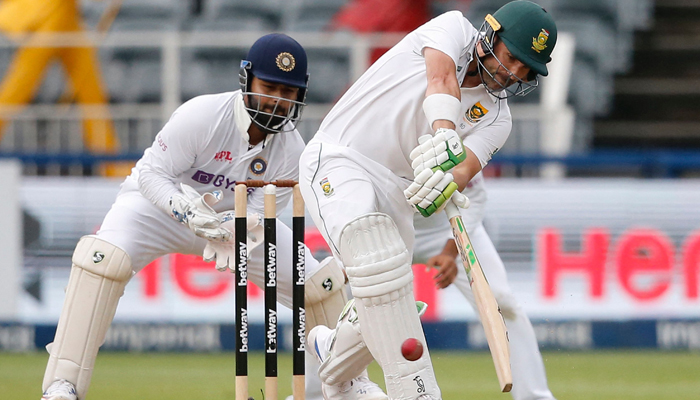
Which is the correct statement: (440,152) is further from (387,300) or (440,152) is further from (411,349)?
(411,349)

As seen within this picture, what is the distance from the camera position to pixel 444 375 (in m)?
6.29

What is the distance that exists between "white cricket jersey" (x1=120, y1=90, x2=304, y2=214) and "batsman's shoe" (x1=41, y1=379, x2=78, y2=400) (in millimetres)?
797

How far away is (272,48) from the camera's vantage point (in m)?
4.27

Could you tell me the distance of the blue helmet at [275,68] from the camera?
4246 millimetres

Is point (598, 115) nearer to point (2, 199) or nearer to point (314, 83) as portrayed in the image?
point (314, 83)

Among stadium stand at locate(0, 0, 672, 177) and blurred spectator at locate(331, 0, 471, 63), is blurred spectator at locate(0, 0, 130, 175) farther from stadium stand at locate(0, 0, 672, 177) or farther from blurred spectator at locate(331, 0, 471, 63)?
blurred spectator at locate(331, 0, 471, 63)

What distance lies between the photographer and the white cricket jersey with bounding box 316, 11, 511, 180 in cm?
394

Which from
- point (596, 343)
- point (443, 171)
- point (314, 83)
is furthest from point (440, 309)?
point (443, 171)

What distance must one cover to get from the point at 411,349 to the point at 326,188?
660 millimetres

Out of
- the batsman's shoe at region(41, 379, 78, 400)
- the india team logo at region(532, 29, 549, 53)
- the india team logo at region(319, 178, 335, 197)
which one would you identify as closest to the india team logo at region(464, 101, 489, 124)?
the india team logo at region(532, 29, 549, 53)

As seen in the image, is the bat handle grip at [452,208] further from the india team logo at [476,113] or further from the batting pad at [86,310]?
Result: the batting pad at [86,310]

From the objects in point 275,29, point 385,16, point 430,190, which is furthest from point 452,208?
point 275,29

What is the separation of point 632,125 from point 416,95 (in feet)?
24.0

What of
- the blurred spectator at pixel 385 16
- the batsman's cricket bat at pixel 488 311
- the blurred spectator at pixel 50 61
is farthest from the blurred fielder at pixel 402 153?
the blurred spectator at pixel 385 16
